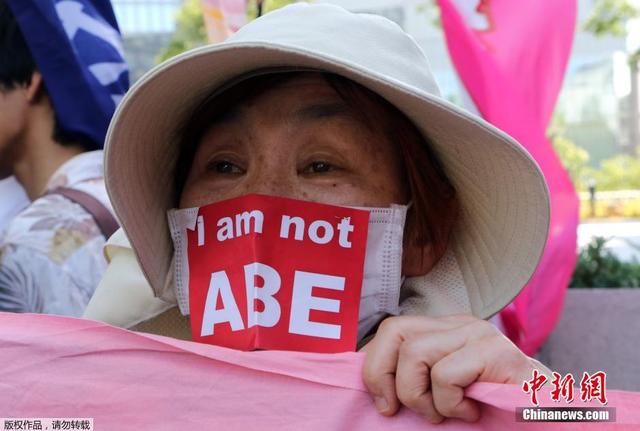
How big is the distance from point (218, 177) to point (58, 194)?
3.14 ft

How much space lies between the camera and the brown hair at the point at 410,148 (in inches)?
54.9

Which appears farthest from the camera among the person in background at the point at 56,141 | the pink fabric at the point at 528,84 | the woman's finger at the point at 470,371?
the pink fabric at the point at 528,84

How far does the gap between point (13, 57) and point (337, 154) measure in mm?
1378

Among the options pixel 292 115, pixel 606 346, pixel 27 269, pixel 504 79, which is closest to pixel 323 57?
pixel 292 115

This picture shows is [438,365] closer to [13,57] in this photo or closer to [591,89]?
[13,57]

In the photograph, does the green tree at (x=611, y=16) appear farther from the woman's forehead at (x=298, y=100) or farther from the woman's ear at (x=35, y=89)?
the woman's forehead at (x=298, y=100)

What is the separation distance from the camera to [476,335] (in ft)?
3.22

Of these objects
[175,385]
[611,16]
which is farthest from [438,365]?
[611,16]

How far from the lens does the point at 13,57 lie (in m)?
2.35

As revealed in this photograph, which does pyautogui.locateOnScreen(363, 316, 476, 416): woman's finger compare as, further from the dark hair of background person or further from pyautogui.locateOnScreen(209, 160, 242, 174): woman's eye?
the dark hair of background person

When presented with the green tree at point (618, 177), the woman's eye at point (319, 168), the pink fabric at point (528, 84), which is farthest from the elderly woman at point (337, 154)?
the green tree at point (618, 177)

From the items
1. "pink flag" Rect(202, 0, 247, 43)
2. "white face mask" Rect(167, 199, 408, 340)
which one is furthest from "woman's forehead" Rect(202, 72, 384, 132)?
"pink flag" Rect(202, 0, 247, 43)

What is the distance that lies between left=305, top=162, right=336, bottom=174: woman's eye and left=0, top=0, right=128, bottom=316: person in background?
3.03ft

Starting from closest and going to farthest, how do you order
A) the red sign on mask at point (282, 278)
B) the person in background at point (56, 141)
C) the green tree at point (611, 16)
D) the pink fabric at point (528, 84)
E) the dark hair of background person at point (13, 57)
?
the red sign on mask at point (282, 278), the person in background at point (56, 141), the dark hair of background person at point (13, 57), the pink fabric at point (528, 84), the green tree at point (611, 16)
